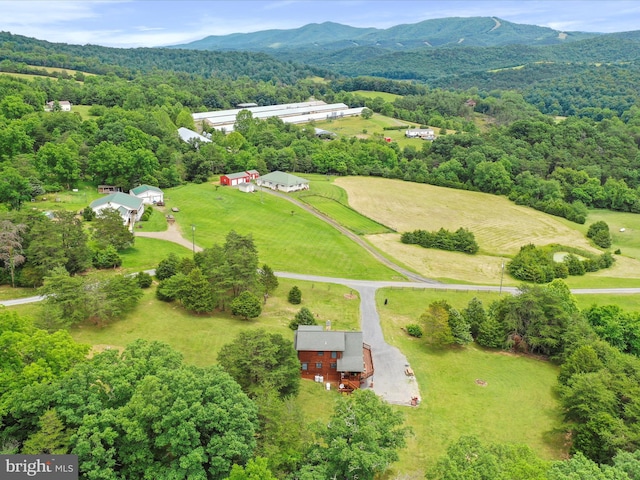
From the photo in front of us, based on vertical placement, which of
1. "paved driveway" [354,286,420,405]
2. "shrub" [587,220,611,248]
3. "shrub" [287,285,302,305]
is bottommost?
"shrub" [587,220,611,248]

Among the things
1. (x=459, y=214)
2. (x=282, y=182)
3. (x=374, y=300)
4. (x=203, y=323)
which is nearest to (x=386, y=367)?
(x=374, y=300)

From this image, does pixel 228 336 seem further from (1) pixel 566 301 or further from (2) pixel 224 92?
(2) pixel 224 92

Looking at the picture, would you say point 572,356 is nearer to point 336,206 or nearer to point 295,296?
point 295,296

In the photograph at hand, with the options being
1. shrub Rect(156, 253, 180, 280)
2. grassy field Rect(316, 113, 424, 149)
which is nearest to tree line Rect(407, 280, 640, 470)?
shrub Rect(156, 253, 180, 280)

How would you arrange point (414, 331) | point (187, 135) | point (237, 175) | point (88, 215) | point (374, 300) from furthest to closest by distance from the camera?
point (187, 135) → point (237, 175) → point (88, 215) → point (374, 300) → point (414, 331)

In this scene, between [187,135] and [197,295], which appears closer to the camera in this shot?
[197,295]

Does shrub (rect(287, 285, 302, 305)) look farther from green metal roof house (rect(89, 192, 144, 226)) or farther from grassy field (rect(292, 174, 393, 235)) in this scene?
green metal roof house (rect(89, 192, 144, 226))

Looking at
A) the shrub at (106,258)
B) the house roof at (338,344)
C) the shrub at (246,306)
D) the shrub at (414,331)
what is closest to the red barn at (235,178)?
→ the shrub at (106,258)
